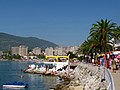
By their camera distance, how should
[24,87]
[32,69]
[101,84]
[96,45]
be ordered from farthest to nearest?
[32,69] → [96,45] → [24,87] → [101,84]

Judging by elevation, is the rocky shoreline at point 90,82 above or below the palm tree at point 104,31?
below

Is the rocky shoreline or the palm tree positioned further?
the palm tree

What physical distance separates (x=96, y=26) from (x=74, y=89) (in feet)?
76.2

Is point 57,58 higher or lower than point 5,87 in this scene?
higher

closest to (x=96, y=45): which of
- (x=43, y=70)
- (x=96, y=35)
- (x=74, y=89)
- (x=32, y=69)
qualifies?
(x=96, y=35)

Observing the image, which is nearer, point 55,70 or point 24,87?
point 24,87

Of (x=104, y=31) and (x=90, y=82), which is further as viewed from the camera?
(x=104, y=31)

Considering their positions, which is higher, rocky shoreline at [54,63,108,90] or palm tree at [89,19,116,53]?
palm tree at [89,19,116,53]

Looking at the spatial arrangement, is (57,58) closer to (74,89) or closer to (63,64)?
(63,64)

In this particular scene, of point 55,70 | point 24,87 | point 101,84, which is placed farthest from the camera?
point 55,70

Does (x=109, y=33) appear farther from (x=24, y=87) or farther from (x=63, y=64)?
(x=63, y=64)

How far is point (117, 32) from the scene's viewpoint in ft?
190

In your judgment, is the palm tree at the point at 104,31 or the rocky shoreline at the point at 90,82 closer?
the rocky shoreline at the point at 90,82

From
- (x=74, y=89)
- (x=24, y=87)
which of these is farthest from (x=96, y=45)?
(x=74, y=89)
